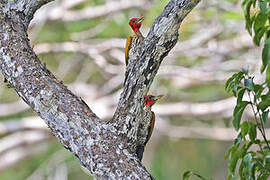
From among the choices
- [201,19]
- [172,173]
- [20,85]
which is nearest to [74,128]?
[20,85]

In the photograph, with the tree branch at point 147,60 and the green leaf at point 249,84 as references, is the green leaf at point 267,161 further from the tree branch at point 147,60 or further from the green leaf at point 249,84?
the tree branch at point 147,60

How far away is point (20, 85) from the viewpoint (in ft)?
3.60

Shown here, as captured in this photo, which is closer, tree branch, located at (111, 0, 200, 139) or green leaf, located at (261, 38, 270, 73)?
green leaf, located at (261, 38, 270, 73)

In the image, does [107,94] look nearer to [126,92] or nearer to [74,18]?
[74,18]

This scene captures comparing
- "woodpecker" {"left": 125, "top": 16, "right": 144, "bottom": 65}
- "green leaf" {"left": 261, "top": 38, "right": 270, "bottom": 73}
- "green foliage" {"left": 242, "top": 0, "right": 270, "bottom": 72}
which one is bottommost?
"green leaf" {"left": 261, "top": 38, "right": 270, "bottom": 73}

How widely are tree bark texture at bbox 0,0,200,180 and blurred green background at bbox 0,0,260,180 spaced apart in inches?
87.9

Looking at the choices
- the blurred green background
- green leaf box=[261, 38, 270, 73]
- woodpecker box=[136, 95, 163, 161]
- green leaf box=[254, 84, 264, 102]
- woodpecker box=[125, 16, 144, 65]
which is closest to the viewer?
green leaf box=[261, 38, 270, 73]

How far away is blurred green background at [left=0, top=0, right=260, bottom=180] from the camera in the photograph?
11.9 feet

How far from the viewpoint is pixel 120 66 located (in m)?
3.89

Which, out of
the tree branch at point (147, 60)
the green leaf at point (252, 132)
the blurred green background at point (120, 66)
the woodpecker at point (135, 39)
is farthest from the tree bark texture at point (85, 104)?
the blurred green background at point (120, 66)

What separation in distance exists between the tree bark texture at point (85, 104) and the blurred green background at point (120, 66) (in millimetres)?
2233

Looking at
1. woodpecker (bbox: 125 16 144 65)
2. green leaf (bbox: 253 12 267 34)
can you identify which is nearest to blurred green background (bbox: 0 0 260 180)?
woodpecker (bbox: 125 16 144 65)

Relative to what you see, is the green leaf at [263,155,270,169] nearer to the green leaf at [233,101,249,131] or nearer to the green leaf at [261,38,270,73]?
the green leaf at [233,101,249,131]

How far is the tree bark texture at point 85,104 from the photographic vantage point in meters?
1.04
